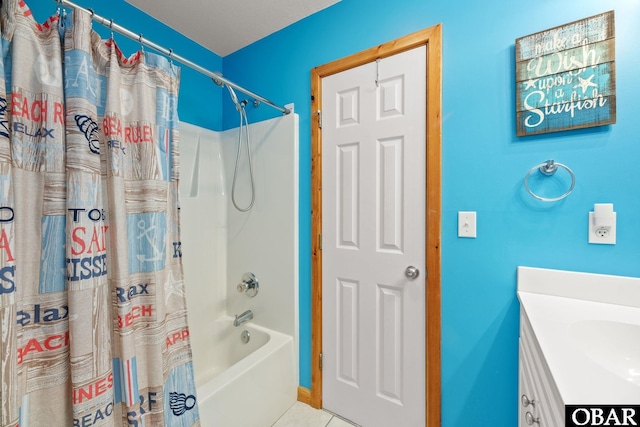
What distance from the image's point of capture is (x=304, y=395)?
1676 mm

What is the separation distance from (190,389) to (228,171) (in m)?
1.41

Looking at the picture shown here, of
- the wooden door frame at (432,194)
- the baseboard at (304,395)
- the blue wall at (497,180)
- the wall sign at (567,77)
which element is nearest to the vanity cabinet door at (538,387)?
the blue wall at (497,180)

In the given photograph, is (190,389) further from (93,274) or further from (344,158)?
(344,158)

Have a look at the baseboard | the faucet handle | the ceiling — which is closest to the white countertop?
the baseboard

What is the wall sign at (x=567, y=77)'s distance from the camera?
0.96 metres

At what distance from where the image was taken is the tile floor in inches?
59.4

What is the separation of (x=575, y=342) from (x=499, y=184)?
2.10 ft

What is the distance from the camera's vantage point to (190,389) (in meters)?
1.07

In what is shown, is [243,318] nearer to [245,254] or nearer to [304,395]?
[245,254]

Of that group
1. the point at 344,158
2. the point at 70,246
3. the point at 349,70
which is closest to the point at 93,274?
the point at 70,246

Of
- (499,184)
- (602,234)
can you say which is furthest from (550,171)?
(602,234)

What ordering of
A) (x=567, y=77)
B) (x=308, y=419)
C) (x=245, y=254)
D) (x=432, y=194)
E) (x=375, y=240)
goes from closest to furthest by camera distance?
(x=567, y=77), (x=432, y=194), (x=375, y=240), (x=308, y=419), (x=245, y=254)

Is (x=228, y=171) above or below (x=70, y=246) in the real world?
above

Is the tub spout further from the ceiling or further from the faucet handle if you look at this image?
the ceiling
